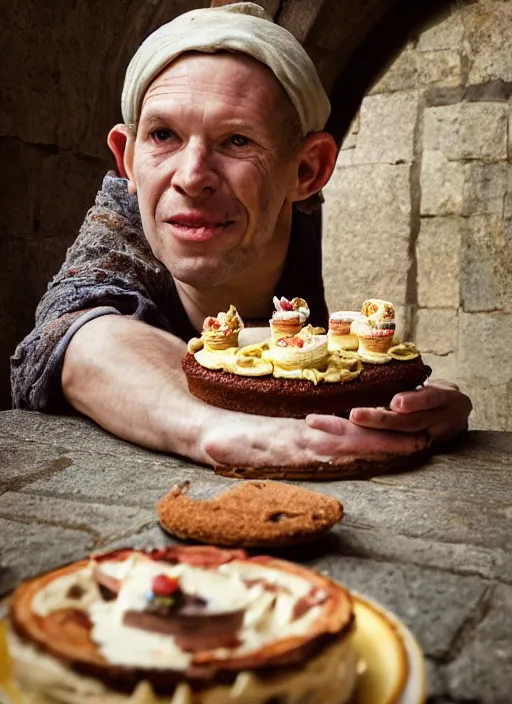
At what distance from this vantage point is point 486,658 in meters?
0.86

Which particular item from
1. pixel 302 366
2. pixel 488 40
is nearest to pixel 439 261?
pixel 488 40

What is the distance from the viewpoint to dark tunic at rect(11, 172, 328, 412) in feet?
6.81

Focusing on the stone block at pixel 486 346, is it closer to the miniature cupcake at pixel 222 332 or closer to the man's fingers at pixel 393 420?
the man's fingers at pixel 393 420

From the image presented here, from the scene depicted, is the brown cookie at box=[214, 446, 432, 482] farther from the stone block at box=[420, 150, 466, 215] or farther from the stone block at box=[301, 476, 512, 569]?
the stone block at box=[420, 150, 466, 215]

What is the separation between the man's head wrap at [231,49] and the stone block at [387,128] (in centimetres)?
170

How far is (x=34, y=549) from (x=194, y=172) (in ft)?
3.53

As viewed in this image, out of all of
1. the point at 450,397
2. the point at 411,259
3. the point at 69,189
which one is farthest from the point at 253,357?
the point at 411,259

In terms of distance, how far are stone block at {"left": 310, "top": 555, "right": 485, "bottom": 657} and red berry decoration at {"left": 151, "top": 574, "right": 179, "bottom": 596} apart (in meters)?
0.35

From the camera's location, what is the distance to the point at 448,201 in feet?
12.1

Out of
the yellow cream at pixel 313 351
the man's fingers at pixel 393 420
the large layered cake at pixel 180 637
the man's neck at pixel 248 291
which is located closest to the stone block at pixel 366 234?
the man's neck at pixel 248 291

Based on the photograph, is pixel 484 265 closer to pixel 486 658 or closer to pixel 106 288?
pixel 106 288

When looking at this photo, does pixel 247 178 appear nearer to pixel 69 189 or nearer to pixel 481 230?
pixel 69 189

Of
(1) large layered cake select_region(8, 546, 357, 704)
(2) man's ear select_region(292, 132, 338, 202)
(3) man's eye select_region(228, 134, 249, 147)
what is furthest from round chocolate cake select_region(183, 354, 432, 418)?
(1) large layered cake select_region(8, 546, 357, 704)

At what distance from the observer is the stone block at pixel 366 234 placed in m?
3.79
